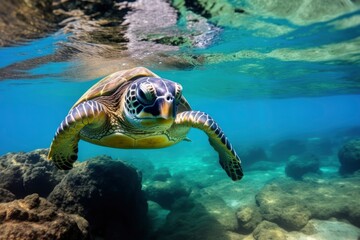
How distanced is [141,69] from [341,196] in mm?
8500

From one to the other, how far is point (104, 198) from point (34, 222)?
3.51m

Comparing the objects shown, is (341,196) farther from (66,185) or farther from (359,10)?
(66,185)

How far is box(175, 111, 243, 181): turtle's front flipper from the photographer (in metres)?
5.38

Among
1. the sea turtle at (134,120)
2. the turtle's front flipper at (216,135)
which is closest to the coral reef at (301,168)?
the turtle's front flipper at (216,135)

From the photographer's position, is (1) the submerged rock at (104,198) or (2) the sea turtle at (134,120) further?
(1) the submerged rock at (104,198)

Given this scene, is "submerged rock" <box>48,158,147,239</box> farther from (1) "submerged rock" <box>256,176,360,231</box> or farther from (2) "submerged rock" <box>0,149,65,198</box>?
(1) "submerged rock" <box>256,176,360,231</box>

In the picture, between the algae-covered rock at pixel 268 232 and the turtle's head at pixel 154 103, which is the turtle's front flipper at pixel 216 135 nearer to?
the turtle's head at pixel 154 103

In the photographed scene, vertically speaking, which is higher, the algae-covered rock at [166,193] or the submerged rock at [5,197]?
the submerged rock at [5,197]

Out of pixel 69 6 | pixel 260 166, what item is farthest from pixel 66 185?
pixel 260 166

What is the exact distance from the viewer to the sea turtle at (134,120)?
3740 millimetres

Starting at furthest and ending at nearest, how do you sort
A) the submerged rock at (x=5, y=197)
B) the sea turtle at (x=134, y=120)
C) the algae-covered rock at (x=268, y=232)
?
the algae-covered rock at (x=268, y=232) < the submerged rock at (x=5, y=197) < the sea turtle at (x=134, y=120)

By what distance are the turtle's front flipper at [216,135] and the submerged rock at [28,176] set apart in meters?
5.35

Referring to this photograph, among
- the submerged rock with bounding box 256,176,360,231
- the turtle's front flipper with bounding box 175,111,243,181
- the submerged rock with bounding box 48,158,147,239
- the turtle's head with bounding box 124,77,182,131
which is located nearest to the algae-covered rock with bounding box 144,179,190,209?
the submerged rock with bounding box 48,158,147,239

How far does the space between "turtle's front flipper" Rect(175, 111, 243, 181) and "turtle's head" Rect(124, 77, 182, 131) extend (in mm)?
1452
